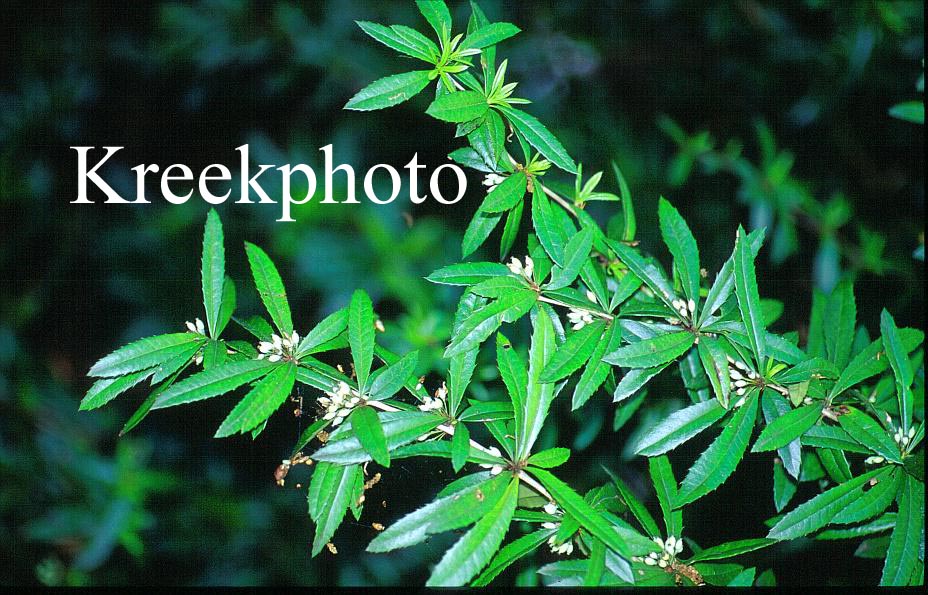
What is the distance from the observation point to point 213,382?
749 millimetres

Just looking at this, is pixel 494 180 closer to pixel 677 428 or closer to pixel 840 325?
pixel 677 428

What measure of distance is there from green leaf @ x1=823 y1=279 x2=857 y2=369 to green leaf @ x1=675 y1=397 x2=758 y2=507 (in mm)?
304

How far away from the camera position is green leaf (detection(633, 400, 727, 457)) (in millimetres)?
793

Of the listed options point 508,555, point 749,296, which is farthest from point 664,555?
point 749,296

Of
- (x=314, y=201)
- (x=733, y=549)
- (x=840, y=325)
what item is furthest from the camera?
(x=314, y=201)

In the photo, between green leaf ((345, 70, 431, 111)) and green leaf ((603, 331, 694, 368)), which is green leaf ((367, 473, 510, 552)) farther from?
green leaf ((345, 70, 431, 111))

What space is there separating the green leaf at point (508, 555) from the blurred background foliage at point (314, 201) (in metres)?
0.58

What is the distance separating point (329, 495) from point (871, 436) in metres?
0.60

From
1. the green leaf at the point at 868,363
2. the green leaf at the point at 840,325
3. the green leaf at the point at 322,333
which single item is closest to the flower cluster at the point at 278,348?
the green leaf at the point at 322,333

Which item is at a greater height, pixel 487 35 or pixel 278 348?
pixel 487 35

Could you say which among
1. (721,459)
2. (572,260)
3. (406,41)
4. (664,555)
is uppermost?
(406,41)

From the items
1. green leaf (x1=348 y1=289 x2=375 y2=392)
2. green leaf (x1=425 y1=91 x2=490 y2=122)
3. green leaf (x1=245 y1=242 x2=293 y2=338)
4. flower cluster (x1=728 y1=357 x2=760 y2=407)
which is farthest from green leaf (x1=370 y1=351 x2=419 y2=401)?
flower cluster (x1=728 y1=357 x2=760 y2=407)

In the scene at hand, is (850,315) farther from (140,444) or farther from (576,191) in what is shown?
(140,444)

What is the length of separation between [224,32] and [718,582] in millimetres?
1793
